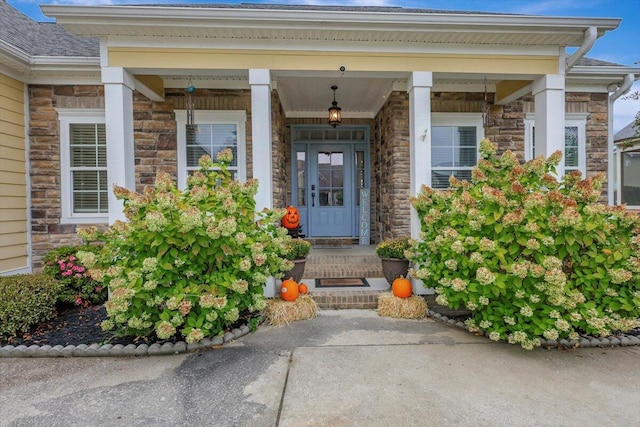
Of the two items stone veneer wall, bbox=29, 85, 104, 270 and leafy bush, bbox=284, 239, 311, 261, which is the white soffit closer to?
stone veneer wall, bbox=29, 85, 104, 270

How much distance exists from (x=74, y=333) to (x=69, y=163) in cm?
313

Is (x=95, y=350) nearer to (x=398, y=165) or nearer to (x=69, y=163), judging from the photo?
(x=69, y=163)

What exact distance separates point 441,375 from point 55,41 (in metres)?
7.08

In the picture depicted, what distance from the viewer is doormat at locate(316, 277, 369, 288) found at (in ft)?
14.8

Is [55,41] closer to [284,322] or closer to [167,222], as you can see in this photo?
[167,222]

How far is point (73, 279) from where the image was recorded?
408cm

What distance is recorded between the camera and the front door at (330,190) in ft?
23.2

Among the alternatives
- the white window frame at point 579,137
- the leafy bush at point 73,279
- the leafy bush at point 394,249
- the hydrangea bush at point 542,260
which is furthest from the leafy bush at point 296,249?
the white window frame at point 579,137

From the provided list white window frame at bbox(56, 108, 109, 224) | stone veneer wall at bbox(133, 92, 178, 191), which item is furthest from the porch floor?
white window frame at bbox(56, 108, 109, 224)

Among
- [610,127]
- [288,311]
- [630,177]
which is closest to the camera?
[288,311]

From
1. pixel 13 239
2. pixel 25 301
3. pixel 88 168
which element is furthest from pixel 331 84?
pixel 13 239

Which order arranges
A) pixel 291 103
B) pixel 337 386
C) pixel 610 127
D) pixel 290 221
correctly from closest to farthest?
pixel 337 386 → pixel 610 127 → pixel 290 221 → pixel 291 103

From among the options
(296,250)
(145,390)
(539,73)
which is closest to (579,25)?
(539,73)

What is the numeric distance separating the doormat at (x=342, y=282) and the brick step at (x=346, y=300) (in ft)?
1.32
